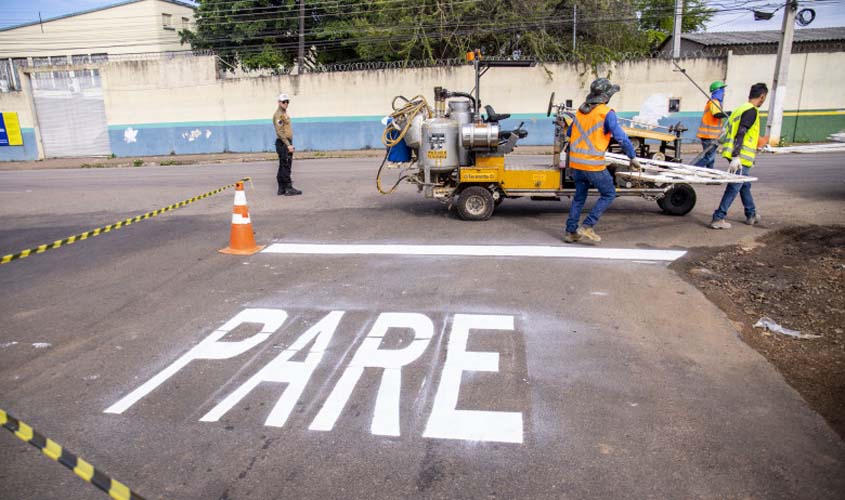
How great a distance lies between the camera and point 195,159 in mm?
23781

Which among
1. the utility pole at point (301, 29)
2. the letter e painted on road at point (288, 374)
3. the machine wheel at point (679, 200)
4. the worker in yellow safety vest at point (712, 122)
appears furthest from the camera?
the utility pole at point (301, 29)

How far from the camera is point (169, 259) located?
7516mm

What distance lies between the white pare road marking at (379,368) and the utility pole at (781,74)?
735 inches

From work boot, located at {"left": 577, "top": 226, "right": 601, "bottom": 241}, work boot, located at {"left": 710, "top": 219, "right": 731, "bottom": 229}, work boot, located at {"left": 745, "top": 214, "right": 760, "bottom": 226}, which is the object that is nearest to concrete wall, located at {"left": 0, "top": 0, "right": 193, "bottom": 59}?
work boot, located at {"left": 577, "top": 226, "right": 601, "bottom": 241}

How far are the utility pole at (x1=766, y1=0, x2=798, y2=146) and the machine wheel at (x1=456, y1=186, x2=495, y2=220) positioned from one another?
1466 cm

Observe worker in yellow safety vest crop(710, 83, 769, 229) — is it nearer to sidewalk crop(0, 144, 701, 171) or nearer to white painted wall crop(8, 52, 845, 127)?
sidewalk crop(0, 144, 701, 171)

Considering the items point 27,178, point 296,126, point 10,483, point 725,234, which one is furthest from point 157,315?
point 296,126

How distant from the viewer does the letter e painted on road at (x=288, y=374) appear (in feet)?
12.3

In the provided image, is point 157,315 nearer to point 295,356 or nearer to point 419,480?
point 295,356

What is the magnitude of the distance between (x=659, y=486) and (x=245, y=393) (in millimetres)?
2582

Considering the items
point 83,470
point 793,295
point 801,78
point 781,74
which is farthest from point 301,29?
point 83,470

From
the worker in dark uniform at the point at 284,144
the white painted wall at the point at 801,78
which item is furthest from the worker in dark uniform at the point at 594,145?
the white painted wall at the point at 801,78

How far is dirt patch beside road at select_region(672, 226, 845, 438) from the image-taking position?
13.5 feet

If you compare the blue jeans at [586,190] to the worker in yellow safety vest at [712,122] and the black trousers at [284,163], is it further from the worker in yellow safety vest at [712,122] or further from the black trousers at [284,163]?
the black trousers at [284,163]
